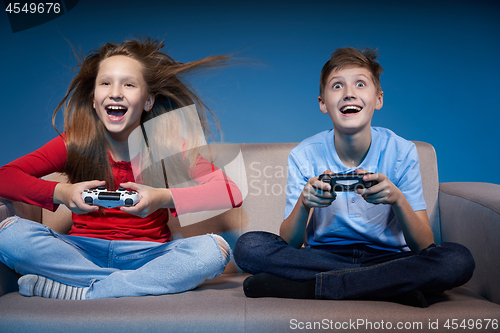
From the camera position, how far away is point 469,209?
114 centimetres

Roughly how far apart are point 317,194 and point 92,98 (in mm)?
795

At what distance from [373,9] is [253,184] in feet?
3.73

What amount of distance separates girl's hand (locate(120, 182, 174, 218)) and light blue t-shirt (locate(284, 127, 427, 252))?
0.36m

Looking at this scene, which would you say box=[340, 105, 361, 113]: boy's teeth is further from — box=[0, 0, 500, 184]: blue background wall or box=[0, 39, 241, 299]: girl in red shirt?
box=[0, 0, 500, 184]: blue background wall

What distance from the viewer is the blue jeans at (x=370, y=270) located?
880 millimetres

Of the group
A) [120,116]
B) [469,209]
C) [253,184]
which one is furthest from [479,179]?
[120,116]

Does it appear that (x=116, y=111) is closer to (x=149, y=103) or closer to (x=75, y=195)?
(x=149, y=103)

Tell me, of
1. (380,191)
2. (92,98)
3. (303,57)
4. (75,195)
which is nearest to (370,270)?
(380,191)

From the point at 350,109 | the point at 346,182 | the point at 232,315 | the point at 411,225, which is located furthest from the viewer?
the point at 350,109

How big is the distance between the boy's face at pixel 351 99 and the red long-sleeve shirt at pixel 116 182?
39 centimetres

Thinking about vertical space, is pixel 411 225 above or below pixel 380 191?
below

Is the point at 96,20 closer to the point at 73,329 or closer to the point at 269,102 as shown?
the point at 269,102

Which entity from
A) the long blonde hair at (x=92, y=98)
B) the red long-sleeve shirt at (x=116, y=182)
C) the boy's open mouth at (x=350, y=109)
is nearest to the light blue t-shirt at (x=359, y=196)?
the boy's open mouth at (x=350, y=109)

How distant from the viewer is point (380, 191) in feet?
3.28
